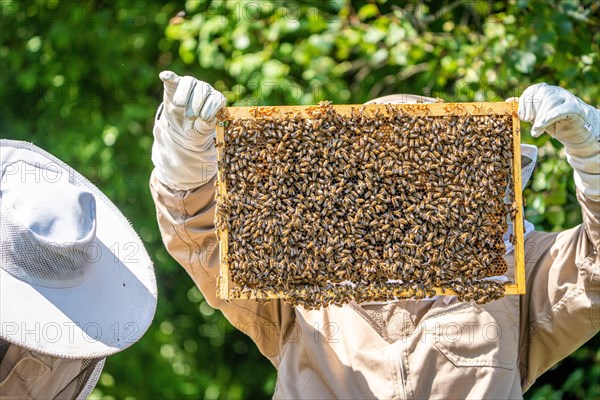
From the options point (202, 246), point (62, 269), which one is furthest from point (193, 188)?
point (62, 269)

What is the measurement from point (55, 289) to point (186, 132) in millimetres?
850

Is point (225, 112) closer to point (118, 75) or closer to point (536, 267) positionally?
point (536, 267)

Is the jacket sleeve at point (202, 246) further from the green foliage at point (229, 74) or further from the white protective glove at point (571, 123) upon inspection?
the green foliage at point (229, 74)

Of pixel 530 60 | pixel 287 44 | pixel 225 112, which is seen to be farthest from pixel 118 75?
pixel 225 112

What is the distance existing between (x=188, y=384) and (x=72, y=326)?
14.8 ft

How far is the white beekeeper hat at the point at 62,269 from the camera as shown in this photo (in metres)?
3.05

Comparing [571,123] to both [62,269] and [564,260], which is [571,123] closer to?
[564,260]

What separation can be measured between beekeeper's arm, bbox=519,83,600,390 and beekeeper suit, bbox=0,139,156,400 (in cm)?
170

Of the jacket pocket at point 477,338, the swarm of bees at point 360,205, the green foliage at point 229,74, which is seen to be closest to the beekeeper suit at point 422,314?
the jacket pocket at point 477,338

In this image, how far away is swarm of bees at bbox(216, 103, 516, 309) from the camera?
3.47m

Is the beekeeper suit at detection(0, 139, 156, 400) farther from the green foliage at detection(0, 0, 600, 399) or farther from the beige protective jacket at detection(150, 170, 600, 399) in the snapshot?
the green foliage at detection(0, 0, 600, 399)

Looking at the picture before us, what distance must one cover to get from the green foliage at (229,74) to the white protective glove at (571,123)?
1.61 metres

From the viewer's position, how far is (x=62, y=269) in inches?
126

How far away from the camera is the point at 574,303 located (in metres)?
3.75
